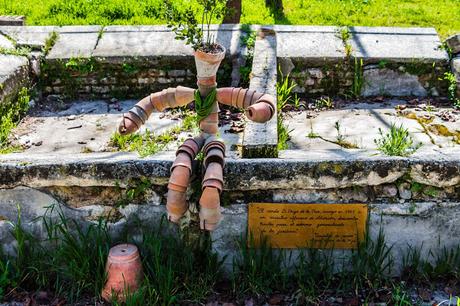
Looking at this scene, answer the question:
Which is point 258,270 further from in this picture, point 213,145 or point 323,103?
point 323,103

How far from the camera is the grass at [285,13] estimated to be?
7.62 meters

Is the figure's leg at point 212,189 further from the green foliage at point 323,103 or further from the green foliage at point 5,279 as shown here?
the green foliage at point 323,103

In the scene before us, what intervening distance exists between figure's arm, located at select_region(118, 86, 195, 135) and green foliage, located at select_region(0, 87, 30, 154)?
1.50 metres

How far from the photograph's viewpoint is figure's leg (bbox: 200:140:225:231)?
3.43 meters

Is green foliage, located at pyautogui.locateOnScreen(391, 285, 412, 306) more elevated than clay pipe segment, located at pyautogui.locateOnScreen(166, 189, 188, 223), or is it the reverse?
clay pipe segment, located at pyautogui.locateOnScreen(166, 189, 188, 223)

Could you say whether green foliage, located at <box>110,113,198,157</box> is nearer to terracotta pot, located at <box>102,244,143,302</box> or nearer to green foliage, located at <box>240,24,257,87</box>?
green foliage, located at <box>240,24,257,87</box>

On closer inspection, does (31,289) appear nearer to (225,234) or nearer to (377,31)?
(225,234)

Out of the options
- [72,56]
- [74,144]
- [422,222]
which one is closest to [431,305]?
[422,222]

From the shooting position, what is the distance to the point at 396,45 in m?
6.43

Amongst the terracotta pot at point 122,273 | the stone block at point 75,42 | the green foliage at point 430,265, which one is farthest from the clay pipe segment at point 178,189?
the stone block at point 75,42

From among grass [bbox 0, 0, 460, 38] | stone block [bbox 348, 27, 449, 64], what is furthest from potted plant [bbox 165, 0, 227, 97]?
grass [bbox 0, 0, 460, 38]

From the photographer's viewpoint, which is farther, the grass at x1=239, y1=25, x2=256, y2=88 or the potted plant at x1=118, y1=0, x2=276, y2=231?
the grass at x1=239, y1=25, x2=256, y2=88

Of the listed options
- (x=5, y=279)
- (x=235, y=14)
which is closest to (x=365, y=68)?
(x=235, y=14)

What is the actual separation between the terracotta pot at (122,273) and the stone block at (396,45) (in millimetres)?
3481
